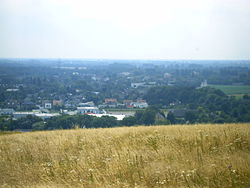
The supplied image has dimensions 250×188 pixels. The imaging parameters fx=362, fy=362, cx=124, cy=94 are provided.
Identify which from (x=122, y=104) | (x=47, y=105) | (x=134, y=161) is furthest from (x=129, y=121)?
(x=134, y=161)

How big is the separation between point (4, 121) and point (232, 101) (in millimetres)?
18762

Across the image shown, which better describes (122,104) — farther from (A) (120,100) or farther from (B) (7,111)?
(B) (7,111)

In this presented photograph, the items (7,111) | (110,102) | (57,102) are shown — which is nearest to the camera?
(7,111)

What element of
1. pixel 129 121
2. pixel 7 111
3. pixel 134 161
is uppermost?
pixel 134 161

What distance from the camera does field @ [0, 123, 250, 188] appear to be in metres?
6.05

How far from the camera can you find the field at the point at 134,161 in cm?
605

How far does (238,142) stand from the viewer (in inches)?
313

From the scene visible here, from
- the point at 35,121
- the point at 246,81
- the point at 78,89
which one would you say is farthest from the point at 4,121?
the point at 246,81

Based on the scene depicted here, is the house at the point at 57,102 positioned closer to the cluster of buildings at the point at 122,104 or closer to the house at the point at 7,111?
the cluster of buildings at the point at 122,104

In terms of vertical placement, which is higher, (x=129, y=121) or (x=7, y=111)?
(x=129, y=121)

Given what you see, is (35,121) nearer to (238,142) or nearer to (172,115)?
(172,115)

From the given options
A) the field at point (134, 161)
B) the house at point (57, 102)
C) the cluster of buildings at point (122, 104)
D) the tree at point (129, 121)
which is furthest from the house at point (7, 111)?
the field at point (134, 161)

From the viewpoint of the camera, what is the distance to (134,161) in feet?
23.2

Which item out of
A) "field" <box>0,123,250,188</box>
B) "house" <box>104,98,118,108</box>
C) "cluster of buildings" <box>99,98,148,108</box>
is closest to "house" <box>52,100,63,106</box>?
"cluster of buildings" <box>99,98,148,108</box>
